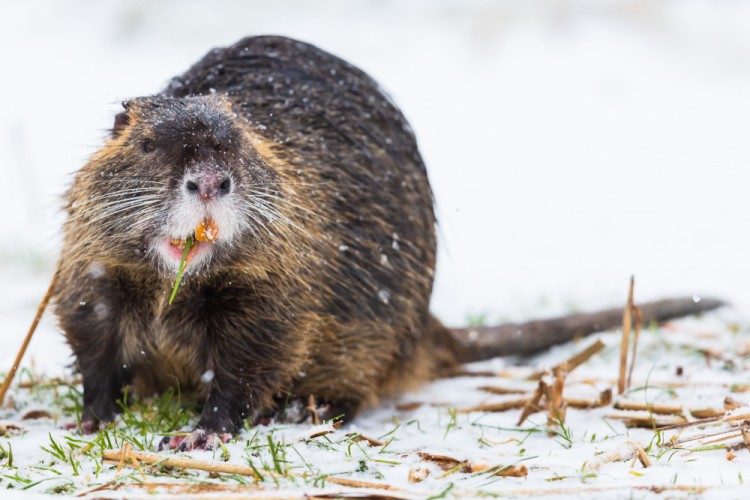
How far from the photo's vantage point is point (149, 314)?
2.63m

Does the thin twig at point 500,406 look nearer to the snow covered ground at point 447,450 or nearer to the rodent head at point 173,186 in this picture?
the snow covered ground at point 447,450

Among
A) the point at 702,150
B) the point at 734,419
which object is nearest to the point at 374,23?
the point at 702,150

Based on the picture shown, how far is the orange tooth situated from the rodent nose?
7 cm

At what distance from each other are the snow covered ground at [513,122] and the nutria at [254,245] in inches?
15.4

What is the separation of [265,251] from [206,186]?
1.29 ft

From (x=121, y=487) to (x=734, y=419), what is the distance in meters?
1.49

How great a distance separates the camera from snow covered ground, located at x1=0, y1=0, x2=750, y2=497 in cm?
554

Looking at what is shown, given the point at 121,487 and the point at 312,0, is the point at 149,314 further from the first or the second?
the point at 312,0

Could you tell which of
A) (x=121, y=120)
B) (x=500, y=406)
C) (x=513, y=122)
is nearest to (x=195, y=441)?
(x=121, y=120)

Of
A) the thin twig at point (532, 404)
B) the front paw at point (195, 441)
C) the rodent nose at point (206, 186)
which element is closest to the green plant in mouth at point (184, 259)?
the rodent nose at point (206, 186)

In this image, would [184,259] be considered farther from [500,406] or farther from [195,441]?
[500,406]

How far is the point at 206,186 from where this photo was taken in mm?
2189

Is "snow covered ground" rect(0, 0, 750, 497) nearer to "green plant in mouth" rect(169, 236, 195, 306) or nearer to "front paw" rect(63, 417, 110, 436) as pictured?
"front paw" rect(63, 417, 110, 436)

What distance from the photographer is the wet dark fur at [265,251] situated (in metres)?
2.44
